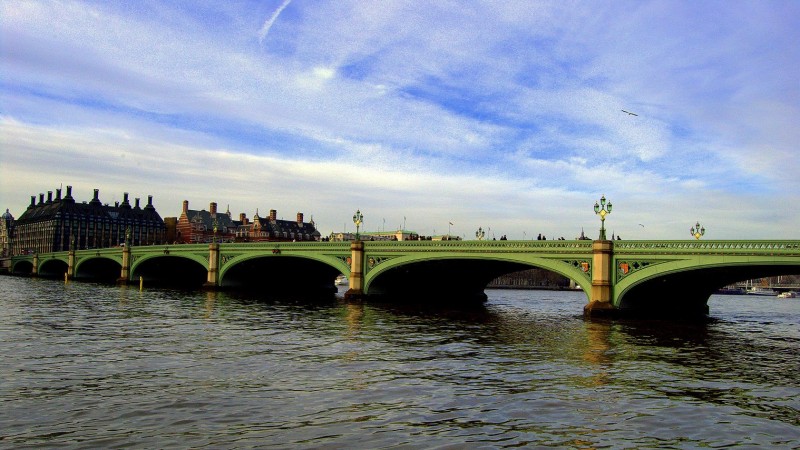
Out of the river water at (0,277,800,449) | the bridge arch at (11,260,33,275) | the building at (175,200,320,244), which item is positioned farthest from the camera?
the building at (175,200,320,244)

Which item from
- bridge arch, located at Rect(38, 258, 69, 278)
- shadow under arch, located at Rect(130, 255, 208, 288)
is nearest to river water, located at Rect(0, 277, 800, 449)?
shadow under arch, located at Rect(130, 255, 208, 288)

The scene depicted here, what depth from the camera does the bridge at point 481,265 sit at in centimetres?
4319

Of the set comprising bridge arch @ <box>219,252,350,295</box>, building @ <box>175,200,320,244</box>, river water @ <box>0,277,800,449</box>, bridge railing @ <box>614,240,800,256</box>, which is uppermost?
building @ <box>175,200,320,244</box>

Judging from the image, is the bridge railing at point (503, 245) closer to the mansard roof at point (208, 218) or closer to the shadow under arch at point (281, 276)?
the shadow under arch at point (281, 276)

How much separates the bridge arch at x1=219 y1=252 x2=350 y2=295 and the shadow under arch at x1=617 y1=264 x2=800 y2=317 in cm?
3563

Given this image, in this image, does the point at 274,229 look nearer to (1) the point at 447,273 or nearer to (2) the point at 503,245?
(1) the point at 447,273

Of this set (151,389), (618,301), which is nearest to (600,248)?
(618,301)

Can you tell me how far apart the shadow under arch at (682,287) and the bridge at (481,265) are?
98mm

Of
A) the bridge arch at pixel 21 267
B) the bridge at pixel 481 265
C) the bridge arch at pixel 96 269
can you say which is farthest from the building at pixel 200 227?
the bridge at pixel 481 265

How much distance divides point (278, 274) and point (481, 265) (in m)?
34.3

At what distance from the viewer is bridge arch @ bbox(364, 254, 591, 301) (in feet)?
165

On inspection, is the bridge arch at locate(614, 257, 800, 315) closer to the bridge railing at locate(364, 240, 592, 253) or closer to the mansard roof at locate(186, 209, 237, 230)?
the bridge railing at locate(364, 240, 592, 253)

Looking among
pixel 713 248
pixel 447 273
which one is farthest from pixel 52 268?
pixel 713 248

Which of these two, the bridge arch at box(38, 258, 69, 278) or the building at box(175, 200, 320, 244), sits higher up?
the building at box(175, 200, 320, 244)
